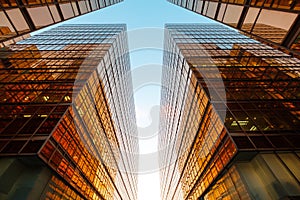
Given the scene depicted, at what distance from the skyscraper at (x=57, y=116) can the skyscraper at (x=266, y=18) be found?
58.2 feet

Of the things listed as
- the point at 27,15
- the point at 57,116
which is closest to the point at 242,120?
the point at 57,116

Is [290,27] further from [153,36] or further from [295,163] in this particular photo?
[153,36]

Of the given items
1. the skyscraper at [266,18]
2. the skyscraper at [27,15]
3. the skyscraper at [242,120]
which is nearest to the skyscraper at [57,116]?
the skyscraper at [27,15]

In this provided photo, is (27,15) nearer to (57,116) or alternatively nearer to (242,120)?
(57,116)

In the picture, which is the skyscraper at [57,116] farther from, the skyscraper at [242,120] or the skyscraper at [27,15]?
the skyscraper at [242,120]

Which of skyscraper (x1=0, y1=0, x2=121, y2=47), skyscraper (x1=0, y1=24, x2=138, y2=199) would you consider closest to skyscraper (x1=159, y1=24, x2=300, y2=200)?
skyscraper (x1=0, y1=24, x2=138, y2=199)

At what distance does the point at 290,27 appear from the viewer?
368 inches

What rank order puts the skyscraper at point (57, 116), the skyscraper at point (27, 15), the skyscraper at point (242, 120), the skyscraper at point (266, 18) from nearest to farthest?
1. the skyscraper at point (266, 18)
2. the skyscraper at point (27, 15)
3. the skyscraper at point (242, 120)
4. the skyscraper at point (57, 116)

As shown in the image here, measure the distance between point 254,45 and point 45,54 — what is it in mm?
37080

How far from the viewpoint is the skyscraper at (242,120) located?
39.6 feet

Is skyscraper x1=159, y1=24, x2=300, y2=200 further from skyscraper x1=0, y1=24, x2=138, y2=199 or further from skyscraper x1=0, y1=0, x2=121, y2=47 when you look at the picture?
skyscraper x1=0, y1=0, x2=121, y2=47

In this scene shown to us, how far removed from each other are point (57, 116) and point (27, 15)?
885 cm

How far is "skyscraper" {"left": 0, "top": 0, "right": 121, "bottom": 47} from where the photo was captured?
10.3 meters

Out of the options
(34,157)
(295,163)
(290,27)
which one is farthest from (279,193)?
(34,157)
